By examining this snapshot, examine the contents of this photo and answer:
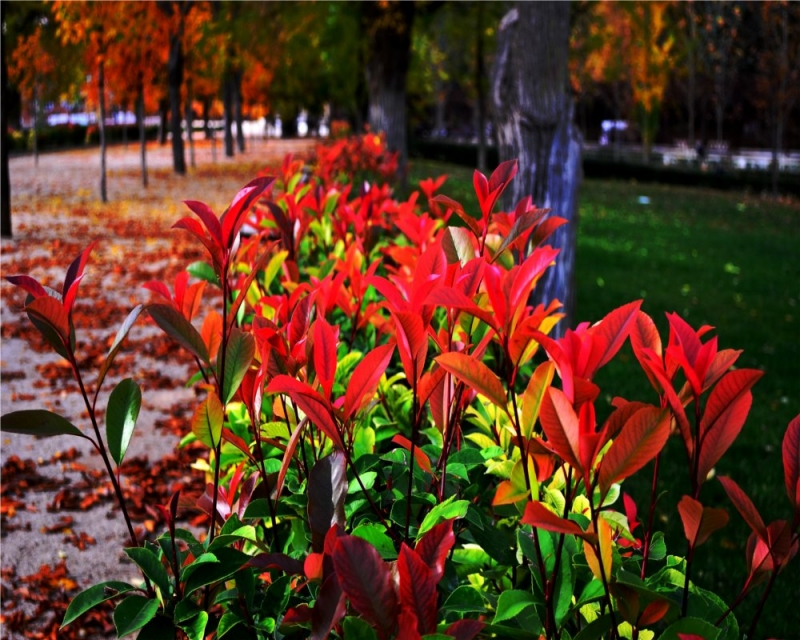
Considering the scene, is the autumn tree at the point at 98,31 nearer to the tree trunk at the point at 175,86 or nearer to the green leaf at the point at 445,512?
the tree trunk at the point at 175,86

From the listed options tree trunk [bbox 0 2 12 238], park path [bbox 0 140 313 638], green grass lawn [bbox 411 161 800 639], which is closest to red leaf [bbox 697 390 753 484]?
green grass lawn [bbox 411 161 800 639]

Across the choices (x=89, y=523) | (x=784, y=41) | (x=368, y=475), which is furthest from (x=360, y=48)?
(x=368, y=475)

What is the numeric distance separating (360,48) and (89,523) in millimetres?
17220

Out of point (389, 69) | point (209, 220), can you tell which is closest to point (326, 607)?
point (209, 220)

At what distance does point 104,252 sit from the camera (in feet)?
35.5

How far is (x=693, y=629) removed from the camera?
0.98 metres

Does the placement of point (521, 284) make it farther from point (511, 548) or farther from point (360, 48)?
point (360, 48)

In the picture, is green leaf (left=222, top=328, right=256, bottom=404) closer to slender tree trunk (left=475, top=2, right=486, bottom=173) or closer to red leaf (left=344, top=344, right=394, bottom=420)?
red leaf (left=344, top=344, right=394, bottom=420)

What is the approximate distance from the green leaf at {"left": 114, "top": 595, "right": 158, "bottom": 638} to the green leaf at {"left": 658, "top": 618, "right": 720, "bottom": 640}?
73 cm

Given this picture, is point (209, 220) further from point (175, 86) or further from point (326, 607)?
point (175, 86)

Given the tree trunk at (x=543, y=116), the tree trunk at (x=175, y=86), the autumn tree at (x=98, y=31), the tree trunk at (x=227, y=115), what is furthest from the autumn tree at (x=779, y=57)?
the tree trunk at (x=543, y=116)

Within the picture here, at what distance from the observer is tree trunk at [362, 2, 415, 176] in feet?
54.3

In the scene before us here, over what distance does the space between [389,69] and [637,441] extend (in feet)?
55.9

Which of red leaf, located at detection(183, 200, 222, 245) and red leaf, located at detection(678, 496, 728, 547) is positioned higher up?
red leaf, located at detection(183, 200, 222, 245)
